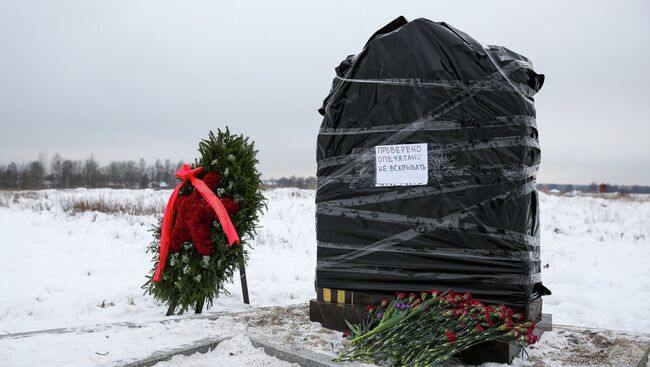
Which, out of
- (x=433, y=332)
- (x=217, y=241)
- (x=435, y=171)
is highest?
(x=435, y=171)

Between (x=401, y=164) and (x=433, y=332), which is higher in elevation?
(x=401, y=164)

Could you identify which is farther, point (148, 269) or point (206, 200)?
point (148, 269)

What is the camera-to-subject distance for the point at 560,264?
8148 mm

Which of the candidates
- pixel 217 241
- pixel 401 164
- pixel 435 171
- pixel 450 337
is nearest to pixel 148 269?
pixel 217 241

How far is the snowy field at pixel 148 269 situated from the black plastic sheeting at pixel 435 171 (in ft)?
4.17

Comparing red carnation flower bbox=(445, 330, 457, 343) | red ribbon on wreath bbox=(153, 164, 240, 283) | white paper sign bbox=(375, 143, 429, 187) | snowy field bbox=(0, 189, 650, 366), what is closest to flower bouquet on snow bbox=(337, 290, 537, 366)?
red carnation flower bbox=(445, 330, 457, 343)

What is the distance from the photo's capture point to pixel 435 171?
365 cm

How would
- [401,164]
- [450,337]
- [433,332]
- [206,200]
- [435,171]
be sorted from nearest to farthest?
[450,337] → [433,332] → [435,171] → [401,164] → [206,200]

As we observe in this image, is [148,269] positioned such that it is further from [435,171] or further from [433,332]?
[433,332]

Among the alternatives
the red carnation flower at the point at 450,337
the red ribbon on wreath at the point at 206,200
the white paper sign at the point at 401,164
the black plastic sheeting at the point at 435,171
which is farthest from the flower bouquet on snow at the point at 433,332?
the red ribbon on wreath at the point at 206,200

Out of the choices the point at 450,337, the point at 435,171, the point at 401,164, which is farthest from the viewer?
the point at 401,164

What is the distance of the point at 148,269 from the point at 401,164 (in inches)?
211

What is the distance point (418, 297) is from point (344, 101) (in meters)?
1.72

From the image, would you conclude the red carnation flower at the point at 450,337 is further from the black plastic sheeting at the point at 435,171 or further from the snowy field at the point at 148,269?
the snowy field at the point at 148,269
